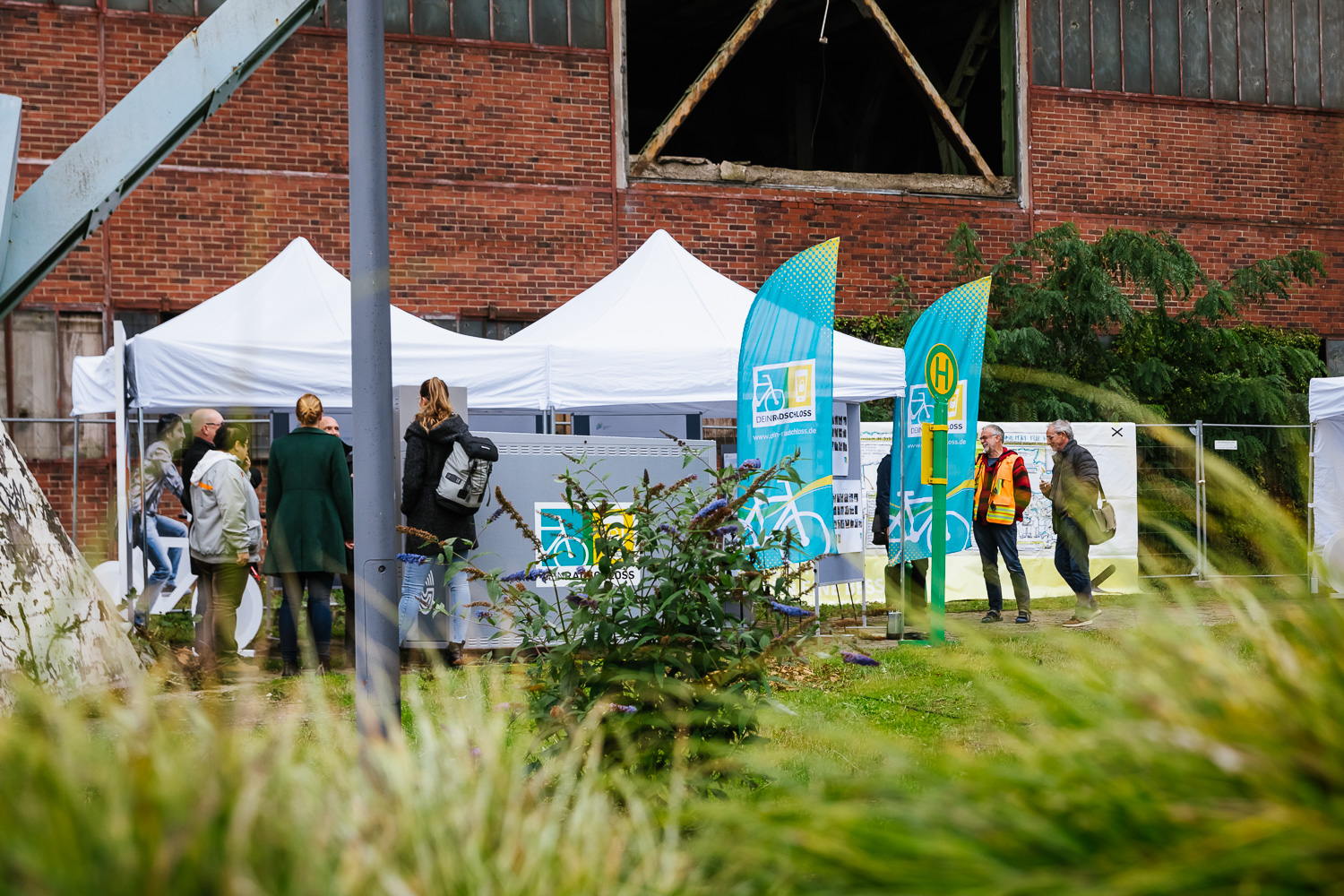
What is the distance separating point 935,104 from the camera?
55.9 feet

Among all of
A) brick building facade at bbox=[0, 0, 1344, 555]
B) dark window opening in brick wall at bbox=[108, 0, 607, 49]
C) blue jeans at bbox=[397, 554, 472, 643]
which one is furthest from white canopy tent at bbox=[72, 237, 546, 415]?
dark window opening in brick wall at bbox=[108, 0, 607, 49]

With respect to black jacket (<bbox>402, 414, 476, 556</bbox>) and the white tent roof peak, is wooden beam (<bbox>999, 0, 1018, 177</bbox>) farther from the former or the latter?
black jacket (<bbox>402, 414, 476, 556</bbox>)

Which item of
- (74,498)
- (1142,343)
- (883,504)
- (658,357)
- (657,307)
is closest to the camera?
(658,357)

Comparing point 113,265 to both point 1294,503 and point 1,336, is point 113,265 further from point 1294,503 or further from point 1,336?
point 1294,503

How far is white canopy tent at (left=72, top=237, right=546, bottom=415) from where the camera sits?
355 inches

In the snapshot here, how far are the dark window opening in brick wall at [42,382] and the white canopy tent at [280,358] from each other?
4226 mm

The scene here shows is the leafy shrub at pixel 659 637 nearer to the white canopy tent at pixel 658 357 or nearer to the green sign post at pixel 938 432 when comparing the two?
the green sign post at pixel 938 432

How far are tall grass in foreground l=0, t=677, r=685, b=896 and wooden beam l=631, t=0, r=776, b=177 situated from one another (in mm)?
14451

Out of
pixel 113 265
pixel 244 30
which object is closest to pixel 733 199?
pixel 113 265

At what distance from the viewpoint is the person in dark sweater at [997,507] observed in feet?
35.3

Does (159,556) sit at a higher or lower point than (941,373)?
lower

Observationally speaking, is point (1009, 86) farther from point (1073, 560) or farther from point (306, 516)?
point (306, 516)

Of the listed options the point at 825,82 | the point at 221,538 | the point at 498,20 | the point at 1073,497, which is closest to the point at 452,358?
the point at 221,538

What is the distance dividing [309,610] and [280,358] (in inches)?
79.9
